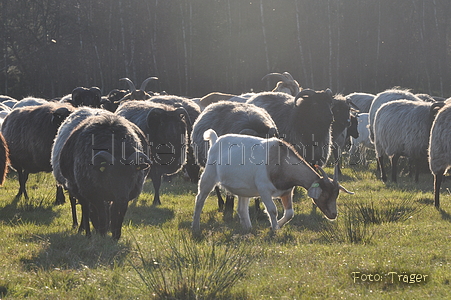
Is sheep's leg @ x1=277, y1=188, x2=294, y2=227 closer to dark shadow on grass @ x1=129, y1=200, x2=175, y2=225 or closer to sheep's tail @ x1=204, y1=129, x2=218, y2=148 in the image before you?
sheep's tail @ x1=204, y1=129, x2=218, y2=148

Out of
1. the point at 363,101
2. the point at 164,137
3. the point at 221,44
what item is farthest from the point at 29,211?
the point at 221,44

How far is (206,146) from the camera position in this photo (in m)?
10.1

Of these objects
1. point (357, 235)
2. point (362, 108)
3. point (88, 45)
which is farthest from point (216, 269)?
point (88, 45)

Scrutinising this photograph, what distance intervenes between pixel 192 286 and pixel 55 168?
4143 mm

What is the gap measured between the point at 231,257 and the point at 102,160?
2.04m

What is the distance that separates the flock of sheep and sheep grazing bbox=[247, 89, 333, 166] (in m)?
0.02

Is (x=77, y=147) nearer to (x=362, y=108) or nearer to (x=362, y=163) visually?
(x=362, y=163)

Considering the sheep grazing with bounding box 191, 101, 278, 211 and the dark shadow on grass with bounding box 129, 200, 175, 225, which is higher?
the sheep grazing with bounding box 191, 101, 278, 211

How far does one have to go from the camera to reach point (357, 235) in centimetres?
712

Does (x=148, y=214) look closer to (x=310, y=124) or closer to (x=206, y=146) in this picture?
(x=206, y=146)

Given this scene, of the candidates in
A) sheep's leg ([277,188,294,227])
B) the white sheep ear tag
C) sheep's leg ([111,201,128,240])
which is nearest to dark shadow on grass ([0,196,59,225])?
sheep's leg ([111,201,128,240])

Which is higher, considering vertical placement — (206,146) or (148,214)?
(206,146)

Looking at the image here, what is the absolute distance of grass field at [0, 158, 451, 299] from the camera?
5098 millimetres

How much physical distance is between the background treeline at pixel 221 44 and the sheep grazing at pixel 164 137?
80.3 ft
